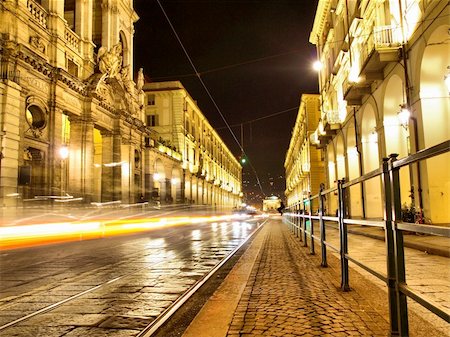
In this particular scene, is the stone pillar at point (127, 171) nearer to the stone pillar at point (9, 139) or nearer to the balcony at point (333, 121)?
the stone pillar at point (9, 139)

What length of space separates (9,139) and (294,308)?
60.1ft

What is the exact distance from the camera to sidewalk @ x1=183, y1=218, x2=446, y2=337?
3826mm

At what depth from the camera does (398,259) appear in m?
3.07

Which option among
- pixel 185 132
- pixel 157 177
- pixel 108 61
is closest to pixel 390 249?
pixel 108 61

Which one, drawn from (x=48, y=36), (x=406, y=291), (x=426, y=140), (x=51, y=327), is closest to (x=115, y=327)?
(x=51, y=327)

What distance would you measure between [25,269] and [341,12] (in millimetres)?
23904

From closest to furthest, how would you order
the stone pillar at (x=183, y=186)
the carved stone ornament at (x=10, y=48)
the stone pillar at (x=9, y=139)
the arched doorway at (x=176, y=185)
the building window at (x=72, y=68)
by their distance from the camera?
the stone pillar at (x=9, y=139), the carved stone ornament at (x=10, y=48), the building window at (x=72, y=68), the arched doorway at (x=176, y=185), the stone pillar at (x=183, y=186)

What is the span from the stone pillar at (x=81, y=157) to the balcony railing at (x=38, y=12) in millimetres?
6447

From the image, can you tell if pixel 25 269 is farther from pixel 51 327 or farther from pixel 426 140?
pixel 426 140

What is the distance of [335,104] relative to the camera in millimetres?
29156

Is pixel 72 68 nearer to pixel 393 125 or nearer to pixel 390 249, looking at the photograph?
pixel 393 125

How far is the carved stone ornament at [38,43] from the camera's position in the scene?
22.0 metres

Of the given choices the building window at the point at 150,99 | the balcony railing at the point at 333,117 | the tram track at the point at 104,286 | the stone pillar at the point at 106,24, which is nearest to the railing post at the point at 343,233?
the tram track at the point at 104,286

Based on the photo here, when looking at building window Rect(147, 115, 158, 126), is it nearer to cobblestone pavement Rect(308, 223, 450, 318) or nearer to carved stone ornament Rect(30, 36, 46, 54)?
carved stone ornament Rect(30, 36, 46, 54)
